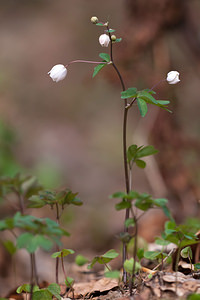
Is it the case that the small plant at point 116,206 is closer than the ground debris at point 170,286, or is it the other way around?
the small plant at point 116,206

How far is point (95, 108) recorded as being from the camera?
22.6ft

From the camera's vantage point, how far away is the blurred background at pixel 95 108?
3.51 metres

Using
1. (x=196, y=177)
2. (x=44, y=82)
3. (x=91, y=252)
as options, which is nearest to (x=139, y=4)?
(x=196, y=177)

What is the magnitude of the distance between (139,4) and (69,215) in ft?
7.98

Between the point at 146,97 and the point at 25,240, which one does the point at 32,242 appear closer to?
the point at 25,240

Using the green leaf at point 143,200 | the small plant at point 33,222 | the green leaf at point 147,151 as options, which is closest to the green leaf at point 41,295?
the small plant at point 33,222

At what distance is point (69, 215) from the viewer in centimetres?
387

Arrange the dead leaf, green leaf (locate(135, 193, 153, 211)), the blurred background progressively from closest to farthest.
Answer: green leaf (locate(135, 193, 153, 211)), the dead leaf, the blurred background

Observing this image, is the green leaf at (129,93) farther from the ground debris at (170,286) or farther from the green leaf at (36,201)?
the ground debris at (170,286)

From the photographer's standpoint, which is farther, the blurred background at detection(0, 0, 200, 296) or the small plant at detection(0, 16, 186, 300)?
the blurred background at detection(0, 0, 200, 296)

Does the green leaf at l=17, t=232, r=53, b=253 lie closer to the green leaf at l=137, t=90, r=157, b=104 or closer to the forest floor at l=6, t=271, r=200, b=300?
the forest floor at l=6, t=271, r=200, b=300

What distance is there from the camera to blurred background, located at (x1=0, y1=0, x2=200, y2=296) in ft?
11.5

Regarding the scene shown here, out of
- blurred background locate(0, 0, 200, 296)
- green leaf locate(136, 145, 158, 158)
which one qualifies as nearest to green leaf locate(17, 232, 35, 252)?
green leaf locate(136, 145, 158, 158)

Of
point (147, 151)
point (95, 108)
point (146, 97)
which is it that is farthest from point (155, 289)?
point (95, 108)
